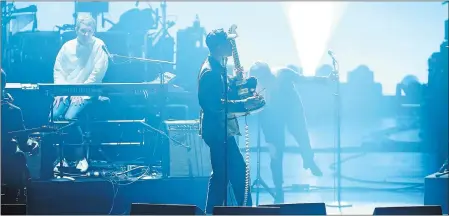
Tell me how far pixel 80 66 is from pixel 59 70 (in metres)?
0.20

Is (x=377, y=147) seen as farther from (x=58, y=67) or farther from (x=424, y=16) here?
(x=58, y=67)

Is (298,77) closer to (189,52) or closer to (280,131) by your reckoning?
(280,131)

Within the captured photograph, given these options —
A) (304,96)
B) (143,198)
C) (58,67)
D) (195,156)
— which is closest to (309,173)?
(304,96)

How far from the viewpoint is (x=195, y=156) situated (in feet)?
18.7

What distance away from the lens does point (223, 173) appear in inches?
197

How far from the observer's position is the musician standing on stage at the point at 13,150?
568cm

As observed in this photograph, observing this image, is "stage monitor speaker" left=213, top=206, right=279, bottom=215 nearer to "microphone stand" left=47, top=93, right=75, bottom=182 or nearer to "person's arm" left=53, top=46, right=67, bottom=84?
"microphone stand" left=47, top=93, right=75, bottom=182

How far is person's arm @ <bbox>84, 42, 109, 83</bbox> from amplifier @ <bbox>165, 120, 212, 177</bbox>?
806 mm

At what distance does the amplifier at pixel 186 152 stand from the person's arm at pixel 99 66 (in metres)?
0.81

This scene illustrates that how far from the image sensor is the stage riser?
5566 millimetres

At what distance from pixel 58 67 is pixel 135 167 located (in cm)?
122

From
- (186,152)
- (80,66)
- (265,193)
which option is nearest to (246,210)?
(186,152)

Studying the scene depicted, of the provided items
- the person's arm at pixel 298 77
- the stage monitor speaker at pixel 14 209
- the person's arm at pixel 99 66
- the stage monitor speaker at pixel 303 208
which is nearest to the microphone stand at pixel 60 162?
the person's arm at pixel 99 66

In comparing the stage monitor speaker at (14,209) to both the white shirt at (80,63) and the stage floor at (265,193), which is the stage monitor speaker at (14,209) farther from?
the white shirt at (80,63)
